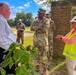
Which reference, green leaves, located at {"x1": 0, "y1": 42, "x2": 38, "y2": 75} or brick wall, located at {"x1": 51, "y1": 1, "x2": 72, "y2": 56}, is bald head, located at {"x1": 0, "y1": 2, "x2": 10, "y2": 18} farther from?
brick wall, located at {"x1": 51, "y1": 1, "x2": 72, "y2": 56}

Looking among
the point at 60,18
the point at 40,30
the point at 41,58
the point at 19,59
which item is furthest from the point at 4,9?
the point at 60,18

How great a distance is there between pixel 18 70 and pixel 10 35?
1.46m

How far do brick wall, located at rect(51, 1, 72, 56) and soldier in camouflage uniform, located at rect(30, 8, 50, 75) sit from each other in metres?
2.89

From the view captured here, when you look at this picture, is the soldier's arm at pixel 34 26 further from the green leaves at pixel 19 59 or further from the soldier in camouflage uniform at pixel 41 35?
the green leaves at pixel 19 59

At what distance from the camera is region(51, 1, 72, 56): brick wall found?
29.5 feet

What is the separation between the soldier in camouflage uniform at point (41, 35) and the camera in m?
6.02

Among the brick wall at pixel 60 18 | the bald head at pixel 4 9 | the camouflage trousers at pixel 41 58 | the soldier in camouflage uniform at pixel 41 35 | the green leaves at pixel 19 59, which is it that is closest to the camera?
the green leaves at pixel 19 59

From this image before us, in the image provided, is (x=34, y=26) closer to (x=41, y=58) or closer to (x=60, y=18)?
(x=41, y=58)

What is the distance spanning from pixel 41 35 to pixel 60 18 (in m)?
3.08

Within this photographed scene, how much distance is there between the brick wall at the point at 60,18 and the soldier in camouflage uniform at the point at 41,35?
289 cm

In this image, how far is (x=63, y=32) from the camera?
9203 mm

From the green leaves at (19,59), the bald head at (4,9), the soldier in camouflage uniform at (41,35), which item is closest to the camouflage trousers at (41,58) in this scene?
the soldier in camouflage uniform at (41,35)

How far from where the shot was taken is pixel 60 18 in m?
9.11

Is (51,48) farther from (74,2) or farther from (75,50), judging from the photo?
(75,50)
